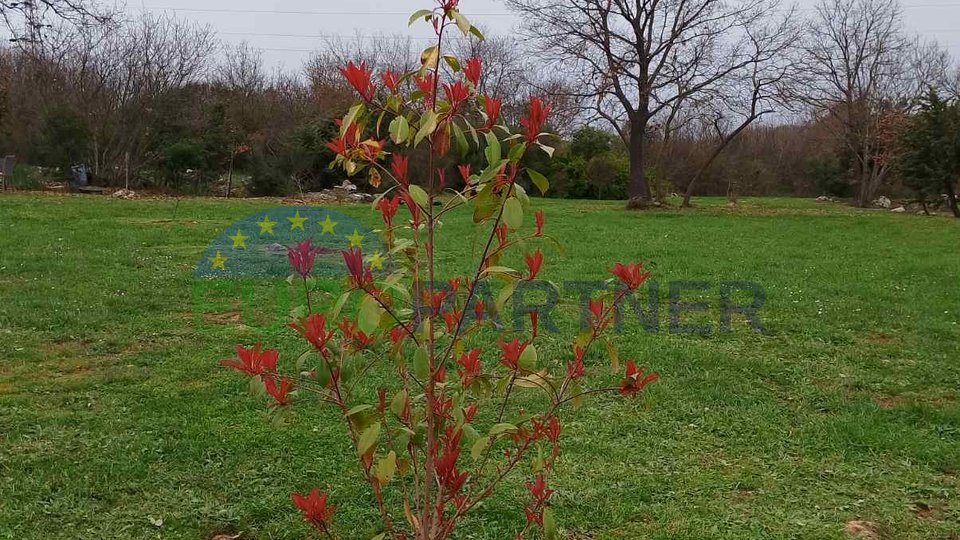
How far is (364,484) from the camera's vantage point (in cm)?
253

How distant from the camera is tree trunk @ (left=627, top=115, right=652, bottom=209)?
16875 millimetres

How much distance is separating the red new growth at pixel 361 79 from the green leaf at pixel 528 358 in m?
0.59

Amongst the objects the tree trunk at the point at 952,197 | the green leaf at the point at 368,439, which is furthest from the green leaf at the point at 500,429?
the tree trunk at the point at 952,197

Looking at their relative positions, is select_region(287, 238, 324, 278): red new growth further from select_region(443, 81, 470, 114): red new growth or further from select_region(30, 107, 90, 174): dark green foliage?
select_region(30, 107, 90, 174): dark green foliage

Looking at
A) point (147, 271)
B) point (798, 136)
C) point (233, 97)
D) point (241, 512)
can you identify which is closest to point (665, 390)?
point (241, 512)

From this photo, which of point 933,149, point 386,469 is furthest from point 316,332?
point 933,149

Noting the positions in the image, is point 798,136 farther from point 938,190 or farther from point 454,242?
point 454,242

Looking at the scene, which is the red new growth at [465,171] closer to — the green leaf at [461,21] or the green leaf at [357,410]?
the green leaf at [461,21]

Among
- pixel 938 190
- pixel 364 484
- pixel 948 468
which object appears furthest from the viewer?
pixel 938 190

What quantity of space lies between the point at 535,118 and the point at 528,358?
0.49 metres

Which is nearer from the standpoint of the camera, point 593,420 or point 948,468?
point 948,468

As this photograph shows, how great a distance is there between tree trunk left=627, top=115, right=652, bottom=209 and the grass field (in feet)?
34.8

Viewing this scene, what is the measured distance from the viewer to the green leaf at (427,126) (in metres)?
1.28

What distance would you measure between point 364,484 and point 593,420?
44.7 inches
